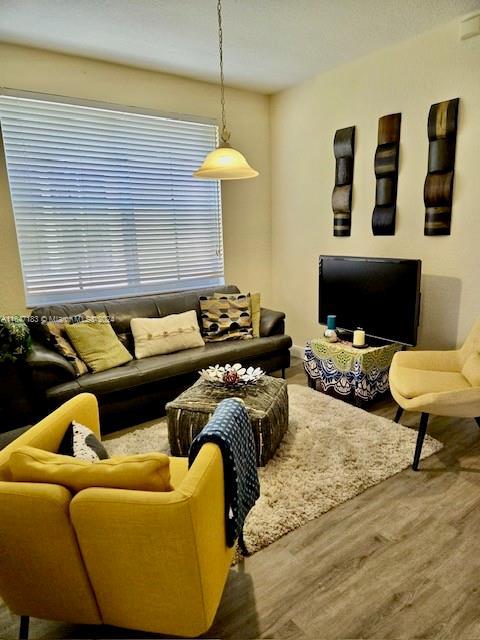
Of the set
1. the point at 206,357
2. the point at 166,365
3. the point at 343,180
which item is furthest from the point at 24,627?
the point at 343,180

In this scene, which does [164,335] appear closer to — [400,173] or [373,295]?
[373,295]

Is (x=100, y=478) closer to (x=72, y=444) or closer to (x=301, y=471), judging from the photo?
(x=72, y=444)

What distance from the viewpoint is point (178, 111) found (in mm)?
3871

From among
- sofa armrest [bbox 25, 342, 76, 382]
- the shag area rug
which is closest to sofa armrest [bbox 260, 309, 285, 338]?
the shag area rug

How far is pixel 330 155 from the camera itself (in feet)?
12.9

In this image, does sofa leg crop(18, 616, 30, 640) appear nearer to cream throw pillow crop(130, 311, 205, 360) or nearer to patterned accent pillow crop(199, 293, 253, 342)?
cream throw pillow crop(130, 311, 205, 360)

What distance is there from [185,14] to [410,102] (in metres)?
1.85

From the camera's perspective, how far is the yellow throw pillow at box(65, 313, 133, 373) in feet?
9.99

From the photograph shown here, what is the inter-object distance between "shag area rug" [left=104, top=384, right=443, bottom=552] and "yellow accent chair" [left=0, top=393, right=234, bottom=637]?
0.69 metres

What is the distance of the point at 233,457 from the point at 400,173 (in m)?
2.93

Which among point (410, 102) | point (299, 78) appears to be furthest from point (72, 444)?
point (299, 78)

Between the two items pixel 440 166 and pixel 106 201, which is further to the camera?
pixel 106 201

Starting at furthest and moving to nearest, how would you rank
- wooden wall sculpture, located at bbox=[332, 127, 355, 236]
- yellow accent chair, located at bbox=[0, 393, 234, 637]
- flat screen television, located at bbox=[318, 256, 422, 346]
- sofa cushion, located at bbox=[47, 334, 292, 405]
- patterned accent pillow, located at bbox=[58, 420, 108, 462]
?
wooden wall sculpture, located at bbox=[332, 127, 355, 236] → flat screen television, located at bbox=[318, 256, 422, 346] → sofa cushion, located at bbox=[47, 334, 292, 405] → patterned accent pillow, located at bbox=[58, 420, 108, 462] → yellow accent chair, located at bbox=[0, 393, 234, 637]

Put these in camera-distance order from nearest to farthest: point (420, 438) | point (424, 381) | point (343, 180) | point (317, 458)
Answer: point (420, 438) → point (317, 458) → point (424, 381) → point (343, 180)
